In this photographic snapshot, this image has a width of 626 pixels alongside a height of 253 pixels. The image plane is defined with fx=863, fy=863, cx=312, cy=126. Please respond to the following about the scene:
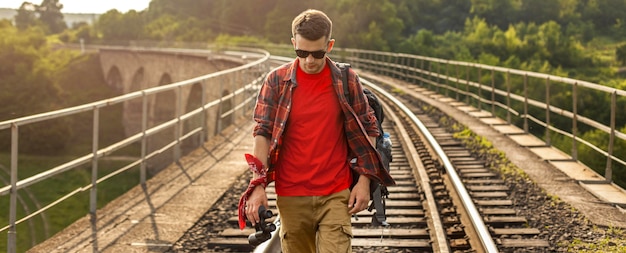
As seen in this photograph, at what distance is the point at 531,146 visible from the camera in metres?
12.9

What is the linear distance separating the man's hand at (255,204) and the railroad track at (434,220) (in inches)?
81.5

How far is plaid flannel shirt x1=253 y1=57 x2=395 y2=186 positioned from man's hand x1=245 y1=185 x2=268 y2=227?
0.14 m

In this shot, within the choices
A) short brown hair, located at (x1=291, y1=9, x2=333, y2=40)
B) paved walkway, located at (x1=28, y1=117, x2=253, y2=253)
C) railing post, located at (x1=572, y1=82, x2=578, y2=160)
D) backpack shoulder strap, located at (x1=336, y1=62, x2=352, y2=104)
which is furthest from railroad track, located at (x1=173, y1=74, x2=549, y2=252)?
short brown hair, located at (x1=291, y1=9, x2=333, y2=40)

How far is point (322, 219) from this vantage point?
381 centimetres

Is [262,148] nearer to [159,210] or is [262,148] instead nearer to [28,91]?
[159,210]

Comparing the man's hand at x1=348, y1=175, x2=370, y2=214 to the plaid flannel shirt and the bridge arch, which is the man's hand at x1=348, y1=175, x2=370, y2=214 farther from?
the bridge arch

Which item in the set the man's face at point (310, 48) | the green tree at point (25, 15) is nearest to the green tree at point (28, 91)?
the man's face at point (310, 48)

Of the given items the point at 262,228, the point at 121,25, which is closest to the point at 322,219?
the point at 262,228

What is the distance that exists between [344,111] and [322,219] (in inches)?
19.3

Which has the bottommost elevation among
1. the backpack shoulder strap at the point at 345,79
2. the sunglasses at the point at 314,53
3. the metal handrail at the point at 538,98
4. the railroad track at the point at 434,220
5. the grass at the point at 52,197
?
the grass at the point at 52,197

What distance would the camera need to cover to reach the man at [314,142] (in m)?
3.68

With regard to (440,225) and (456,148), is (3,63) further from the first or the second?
(440,225)

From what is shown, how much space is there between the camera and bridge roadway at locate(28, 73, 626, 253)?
7027 mm

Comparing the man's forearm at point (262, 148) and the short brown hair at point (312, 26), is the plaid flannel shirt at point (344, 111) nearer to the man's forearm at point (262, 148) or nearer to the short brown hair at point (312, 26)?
the man's forearm at point (262, 148)
